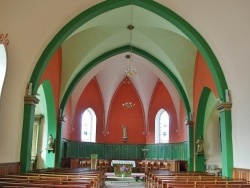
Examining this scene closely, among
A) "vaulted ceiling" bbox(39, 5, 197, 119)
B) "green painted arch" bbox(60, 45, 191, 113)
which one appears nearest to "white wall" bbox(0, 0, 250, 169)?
"vaulted ceiling" bbox(39, 5, 197, 119)

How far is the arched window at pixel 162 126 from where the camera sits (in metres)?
19.4

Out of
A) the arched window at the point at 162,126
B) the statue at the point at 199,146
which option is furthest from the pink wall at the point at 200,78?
the arched window at the point at 162,126

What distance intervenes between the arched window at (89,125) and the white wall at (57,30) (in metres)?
10.0

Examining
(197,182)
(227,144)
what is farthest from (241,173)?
(197,182)

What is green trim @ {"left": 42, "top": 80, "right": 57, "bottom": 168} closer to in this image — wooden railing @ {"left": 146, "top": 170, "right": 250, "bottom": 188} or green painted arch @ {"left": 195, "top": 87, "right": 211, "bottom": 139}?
green painted arch @ {"left": 195, "top": 87, "right": 211, "bottom": 139}

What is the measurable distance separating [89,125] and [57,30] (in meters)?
10.5

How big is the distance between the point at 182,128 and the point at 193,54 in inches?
186

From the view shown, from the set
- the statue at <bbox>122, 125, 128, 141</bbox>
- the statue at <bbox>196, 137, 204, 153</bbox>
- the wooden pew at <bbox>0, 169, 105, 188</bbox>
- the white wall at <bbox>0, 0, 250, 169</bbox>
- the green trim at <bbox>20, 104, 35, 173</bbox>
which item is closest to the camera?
the wooden pew at <bbox>0, 169, 105, 188</bbox>

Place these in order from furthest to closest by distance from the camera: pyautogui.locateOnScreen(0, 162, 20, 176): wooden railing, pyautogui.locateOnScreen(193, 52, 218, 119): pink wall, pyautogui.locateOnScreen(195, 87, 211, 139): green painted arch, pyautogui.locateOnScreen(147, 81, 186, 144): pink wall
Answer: pyautogui.locateOnScreen(147, 81, 186, 144): pink wall
pyautogui.locateOnScreen(195, 87, 211, 139): green painted arch
pyautogui.locateOnScreen(193, 52, 218, 119): pink wall
pyautogui.locateOnScreen(0, 162, 20, 176): wooden railing

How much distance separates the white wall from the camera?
868 cm

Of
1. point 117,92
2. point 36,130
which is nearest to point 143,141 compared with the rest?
point 117,92

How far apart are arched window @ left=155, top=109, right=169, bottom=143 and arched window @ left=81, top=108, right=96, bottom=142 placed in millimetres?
3869

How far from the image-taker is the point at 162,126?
772 inches

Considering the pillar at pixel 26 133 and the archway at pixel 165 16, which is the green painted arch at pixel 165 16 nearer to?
the archway at pixel 165 16
